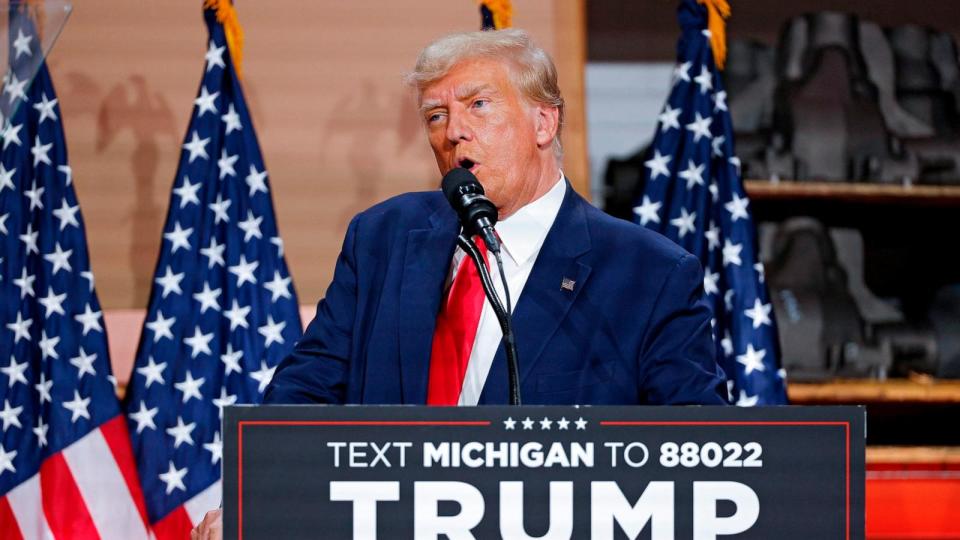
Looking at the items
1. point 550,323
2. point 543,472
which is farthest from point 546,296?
point 543,472

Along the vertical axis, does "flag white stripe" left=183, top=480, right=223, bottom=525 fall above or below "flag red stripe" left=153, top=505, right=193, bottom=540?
above

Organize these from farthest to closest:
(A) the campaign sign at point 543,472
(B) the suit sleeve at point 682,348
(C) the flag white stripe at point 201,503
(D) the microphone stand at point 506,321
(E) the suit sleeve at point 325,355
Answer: (C) the flag white stripe at point 201,503 → (E) the suit sleeve at point 325,355 → (B) the suit sleeve at point 682,348 → (D) the microphone stand at point 506,321 → (A) the campaign sign at point 543,472

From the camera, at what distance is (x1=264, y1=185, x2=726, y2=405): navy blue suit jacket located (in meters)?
1.76

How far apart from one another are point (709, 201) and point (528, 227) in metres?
1.53

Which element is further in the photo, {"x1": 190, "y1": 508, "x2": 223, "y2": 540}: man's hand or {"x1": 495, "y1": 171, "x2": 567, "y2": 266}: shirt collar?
{"x1": 495, "y1": 171, "x2": 567, "y2": 266}: shirt collar

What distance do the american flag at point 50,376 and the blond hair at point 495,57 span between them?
1.63 m

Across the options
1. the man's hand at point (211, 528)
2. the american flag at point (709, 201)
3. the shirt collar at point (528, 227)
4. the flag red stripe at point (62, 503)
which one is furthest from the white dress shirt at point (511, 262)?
the flag red stripe at point (62, 503)

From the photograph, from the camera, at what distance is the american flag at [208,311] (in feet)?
10.4

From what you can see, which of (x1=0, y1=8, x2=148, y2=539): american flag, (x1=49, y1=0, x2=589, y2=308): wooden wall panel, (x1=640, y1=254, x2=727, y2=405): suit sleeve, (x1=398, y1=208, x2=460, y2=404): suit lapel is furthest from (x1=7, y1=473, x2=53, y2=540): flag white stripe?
(x1=640, y1=254, x2=727, y2=405): suit sleeve

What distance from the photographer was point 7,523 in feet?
10.0

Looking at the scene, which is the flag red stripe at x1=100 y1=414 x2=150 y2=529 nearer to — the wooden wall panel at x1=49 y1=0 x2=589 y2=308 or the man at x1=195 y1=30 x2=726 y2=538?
the wooden wall panel at x1=49 y1=0 x2=589 y2=308

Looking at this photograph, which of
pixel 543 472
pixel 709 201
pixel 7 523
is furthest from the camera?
pixel 709 201

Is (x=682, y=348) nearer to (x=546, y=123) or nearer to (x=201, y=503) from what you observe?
(x=546, y=123)

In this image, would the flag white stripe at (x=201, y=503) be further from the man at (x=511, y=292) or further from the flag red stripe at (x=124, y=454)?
the man at (x=511, y=292)
